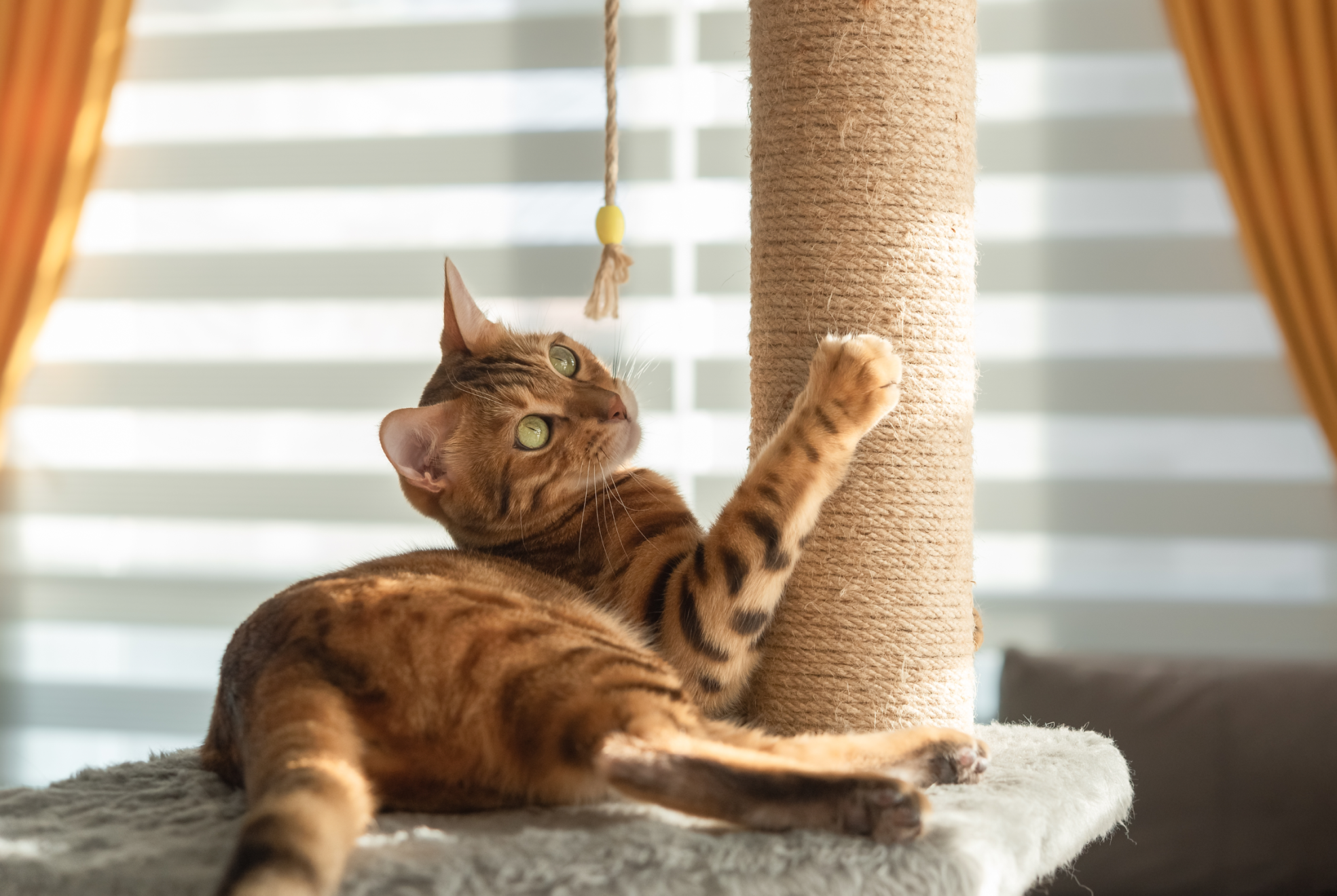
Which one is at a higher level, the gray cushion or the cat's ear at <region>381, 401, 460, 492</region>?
the cat's ear at <region>381, 401, 460, 492</region>

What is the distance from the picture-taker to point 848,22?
105cm

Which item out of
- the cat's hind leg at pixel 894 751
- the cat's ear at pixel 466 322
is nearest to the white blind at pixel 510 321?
the cat's ear at pixel 466 322

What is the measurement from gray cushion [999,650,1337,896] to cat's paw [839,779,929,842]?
4.94 ft

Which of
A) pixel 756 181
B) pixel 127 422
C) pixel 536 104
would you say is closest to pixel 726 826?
pixel 756 181

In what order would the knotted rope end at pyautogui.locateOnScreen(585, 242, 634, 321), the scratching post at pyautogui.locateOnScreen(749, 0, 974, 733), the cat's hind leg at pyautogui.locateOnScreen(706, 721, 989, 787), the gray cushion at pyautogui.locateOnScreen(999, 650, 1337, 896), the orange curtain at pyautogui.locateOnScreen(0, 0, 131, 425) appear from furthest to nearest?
the orange curtain at pyautogui.locateOnScreen(0, 0, 131, 425), the gray cushion at pyautogui.locateOnScreen(999, 650, 1337, 896), the knotted rope end at pyautogui.locateOnScreen(585, 242, 634, 321), the scratching post at pyautogui.locateOnScreen(749, 0, 974, 733), the cat's hind leg at pyautogui.locateOnScreen(706, 721, 989, 787)

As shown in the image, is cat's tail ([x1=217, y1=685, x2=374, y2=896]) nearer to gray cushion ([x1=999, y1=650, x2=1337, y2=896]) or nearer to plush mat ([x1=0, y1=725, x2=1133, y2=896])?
plush mat ([x1=0, y1=725, x2=1133, y2=896])

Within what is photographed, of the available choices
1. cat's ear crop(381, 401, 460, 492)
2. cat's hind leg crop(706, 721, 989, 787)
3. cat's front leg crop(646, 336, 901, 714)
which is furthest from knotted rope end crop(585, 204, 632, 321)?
cat's hind leg crop(706, 721, 989, 787)

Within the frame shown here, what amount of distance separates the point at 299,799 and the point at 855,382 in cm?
59

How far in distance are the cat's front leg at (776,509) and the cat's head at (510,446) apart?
209 mm

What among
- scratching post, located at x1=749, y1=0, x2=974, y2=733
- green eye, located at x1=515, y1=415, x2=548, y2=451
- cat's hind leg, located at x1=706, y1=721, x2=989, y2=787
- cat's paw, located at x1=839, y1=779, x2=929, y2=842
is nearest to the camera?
cat's paw, located at x1=839, y1=779, x2=929, y2=842

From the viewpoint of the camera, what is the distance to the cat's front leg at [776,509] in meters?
1.01

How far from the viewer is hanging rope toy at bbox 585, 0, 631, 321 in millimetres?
1180

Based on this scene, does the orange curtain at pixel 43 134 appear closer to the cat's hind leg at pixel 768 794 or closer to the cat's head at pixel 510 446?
the cat's head at pixel 510 446

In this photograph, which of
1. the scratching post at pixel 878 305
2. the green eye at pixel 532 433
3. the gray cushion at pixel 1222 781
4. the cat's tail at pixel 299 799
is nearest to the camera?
the cat's tail at pixel 299 799
